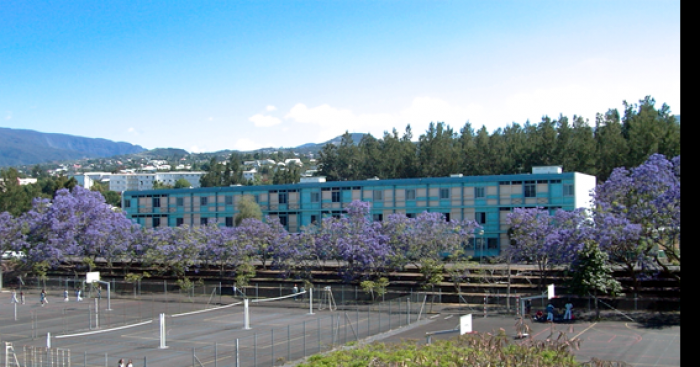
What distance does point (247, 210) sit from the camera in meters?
71.8

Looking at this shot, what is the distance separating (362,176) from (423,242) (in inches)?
2140

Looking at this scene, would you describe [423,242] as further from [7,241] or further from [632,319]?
[7,241]

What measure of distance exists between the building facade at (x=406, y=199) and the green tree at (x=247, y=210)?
10.1 feet

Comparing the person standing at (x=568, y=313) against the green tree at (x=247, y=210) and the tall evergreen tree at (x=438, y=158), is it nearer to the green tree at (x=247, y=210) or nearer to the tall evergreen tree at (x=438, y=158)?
the green tree at (x=247, y=210)

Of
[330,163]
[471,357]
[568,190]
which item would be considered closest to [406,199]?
[568,190]

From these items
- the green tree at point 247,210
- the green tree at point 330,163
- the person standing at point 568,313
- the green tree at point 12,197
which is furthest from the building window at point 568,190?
the green tree at point 12,197

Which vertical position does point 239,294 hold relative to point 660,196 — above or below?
below

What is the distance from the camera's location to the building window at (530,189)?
203 ft

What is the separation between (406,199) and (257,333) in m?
33.3

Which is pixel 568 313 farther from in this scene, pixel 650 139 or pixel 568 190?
pixel 650 139

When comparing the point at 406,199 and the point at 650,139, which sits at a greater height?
the point at 650,139
